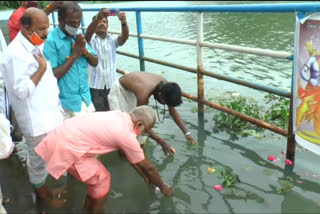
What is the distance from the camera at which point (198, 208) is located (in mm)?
2525

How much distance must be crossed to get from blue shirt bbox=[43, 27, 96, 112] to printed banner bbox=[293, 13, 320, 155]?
179 centimetres

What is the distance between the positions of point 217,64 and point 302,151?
4427 millimetres

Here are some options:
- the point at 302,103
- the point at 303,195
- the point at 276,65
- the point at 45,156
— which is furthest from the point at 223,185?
the point at 276,65

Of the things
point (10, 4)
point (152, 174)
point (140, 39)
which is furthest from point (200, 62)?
point (10, 4)

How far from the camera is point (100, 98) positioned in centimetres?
372

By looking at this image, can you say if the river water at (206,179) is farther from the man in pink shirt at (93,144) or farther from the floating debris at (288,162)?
the man in pink shirt at (93,144)

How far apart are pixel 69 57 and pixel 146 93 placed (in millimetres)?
718

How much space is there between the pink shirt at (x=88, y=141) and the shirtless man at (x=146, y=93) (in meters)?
0.62

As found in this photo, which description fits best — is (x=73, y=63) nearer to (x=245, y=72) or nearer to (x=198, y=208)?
(x=198, y=208)

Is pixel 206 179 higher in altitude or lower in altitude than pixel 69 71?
lower

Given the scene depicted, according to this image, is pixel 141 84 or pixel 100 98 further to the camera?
pixel 100 98

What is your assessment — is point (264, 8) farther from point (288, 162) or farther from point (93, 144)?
point (93, 144)

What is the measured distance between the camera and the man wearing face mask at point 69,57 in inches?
110

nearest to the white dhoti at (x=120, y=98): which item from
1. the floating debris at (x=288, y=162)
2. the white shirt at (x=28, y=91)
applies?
the white shirt at (x=28, y=91)
